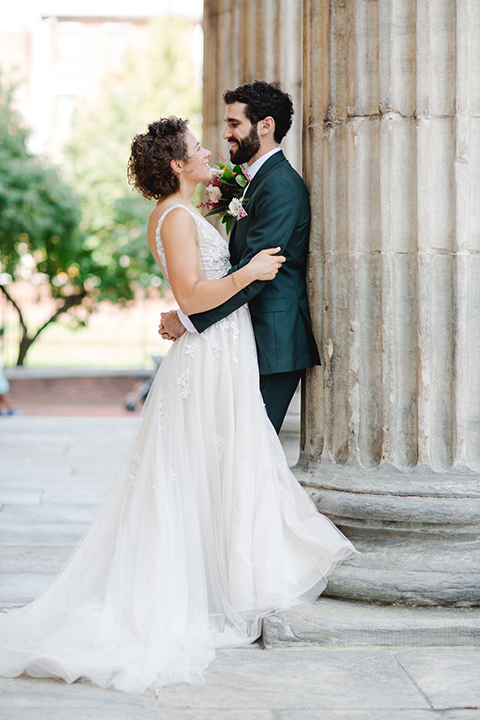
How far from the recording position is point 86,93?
42281mm

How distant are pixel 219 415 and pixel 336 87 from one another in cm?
153

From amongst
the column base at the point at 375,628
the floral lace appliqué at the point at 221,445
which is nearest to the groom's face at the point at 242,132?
the floral lace appliqué at the point at 221,445

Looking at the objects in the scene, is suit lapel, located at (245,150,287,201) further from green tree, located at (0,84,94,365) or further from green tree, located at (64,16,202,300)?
green tree, located at (64,16,202,300)

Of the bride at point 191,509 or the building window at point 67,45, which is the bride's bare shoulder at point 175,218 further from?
the building window at point 67,45

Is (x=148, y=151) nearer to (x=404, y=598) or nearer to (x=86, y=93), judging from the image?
(x=404, y=598)

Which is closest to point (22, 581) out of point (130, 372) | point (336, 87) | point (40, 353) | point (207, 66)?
point (336, 87)

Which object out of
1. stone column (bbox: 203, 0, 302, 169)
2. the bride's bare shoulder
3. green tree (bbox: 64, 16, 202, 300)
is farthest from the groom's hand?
green tree (bbox: 64, 16, 202, 300)

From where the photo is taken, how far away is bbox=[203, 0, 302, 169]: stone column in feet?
20.9

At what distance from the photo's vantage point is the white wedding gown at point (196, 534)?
3.27 m

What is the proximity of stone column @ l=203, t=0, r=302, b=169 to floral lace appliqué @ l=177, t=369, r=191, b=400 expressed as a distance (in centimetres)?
349

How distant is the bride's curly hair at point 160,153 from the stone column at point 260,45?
3.02 metres

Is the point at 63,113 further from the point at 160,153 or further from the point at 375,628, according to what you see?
the point at 375,628

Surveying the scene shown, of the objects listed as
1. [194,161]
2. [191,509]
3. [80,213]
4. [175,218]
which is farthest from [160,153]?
[80,213]

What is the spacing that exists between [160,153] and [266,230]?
580 millimetres
